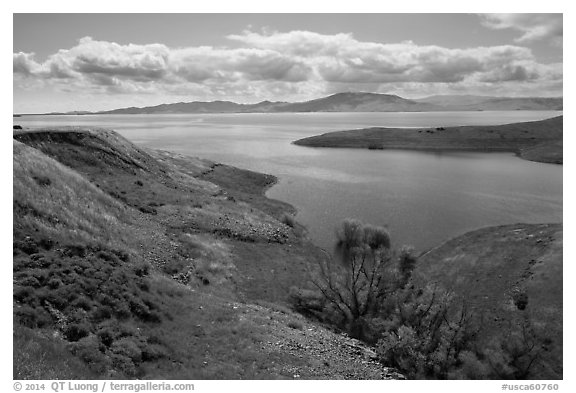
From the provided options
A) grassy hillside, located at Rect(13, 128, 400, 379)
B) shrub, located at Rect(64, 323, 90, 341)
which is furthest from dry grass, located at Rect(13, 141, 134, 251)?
shrub, located at Rect(64, 323, 90, 341)

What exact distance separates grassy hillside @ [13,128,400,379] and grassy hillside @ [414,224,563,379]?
54.8ft

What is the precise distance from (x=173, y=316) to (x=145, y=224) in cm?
2635

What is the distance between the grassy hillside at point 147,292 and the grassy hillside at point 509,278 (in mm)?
16715

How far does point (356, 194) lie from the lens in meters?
101

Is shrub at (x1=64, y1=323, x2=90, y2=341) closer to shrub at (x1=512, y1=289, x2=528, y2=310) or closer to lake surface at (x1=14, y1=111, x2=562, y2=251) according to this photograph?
shrub at (x1=512, y1=289, x2=528, y2=310)

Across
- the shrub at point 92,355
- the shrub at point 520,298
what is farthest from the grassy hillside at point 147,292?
the shrub at point 520,298

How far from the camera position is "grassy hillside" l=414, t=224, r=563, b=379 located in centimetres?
3688

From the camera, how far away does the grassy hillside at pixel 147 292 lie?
2352cm

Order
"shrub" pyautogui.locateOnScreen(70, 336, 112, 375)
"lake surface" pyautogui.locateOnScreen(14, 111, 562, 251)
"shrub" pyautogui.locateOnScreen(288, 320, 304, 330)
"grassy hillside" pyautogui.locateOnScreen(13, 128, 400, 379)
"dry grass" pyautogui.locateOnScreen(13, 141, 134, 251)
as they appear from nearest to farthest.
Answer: "shrub" pyautogui.locateOnScreen(70, 336, 112, 375) → "grassy hillside" pyautogui.locateOnScreen(13, 128, 400, 379) → "shrub" pyautogui.locateOnScreen(288, 320, 304, 330) → "dry grass" pyautogui.locateOnScreen(13, 141, 134, 251) → "lake surface" pyautogui.locateOnScreen(14, 111, 562, 251)

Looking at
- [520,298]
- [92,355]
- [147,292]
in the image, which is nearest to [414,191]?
[520,298]

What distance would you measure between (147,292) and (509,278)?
1713 inches

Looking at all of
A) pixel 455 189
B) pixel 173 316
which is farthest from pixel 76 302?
pixel 455 189

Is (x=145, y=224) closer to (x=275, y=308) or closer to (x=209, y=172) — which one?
(x=275, y=308)

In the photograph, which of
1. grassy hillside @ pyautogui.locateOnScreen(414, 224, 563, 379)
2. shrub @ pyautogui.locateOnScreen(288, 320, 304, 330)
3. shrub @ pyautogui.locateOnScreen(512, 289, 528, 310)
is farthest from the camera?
shrub @ pyautogui.locateOnScreen(512, 289, 528, 310)
